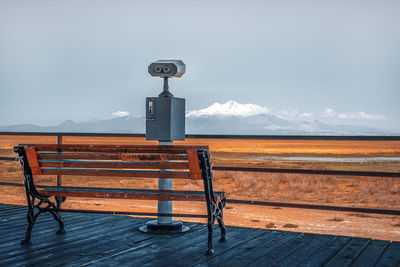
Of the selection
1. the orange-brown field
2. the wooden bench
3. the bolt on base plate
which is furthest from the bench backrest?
the orange-brown field

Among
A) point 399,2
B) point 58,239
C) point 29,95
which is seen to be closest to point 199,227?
point 58,239

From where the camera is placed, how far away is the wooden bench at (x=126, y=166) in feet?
11.7

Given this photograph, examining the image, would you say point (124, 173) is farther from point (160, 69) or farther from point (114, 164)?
point (160, 69)

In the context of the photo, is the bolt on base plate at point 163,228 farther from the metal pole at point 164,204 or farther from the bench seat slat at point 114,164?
the bench seat slat at point 114,164

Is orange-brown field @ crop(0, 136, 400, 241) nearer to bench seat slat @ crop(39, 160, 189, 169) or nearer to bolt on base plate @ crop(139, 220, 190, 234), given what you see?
bolt on base plate @ crop(139, 220, 190, 234)

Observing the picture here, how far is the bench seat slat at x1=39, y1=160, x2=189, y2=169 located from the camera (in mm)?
3596

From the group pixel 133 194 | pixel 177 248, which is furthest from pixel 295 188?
pixel 133 194

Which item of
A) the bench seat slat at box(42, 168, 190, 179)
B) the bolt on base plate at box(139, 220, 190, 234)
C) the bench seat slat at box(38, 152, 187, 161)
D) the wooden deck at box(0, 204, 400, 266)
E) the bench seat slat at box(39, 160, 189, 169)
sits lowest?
the wooden deck at box(0, 204, 400, 266)

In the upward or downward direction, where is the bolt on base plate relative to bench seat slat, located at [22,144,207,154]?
downward

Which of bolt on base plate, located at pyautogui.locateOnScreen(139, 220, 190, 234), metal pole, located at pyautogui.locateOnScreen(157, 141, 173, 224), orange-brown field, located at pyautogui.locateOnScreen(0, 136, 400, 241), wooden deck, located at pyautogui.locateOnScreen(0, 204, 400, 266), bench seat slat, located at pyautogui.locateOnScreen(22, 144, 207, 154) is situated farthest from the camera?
orange-brown field, located at pyautogui.locateOnScreen(0, 136, 400, 241)

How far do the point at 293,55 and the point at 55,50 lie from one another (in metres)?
38.4

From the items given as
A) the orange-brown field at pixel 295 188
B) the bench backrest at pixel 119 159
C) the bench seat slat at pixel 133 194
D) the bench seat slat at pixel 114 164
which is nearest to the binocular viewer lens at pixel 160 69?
the bench backrest at pixel 119 159

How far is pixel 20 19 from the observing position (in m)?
40.0

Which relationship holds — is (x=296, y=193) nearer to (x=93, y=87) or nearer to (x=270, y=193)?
(x=270, y=193)
